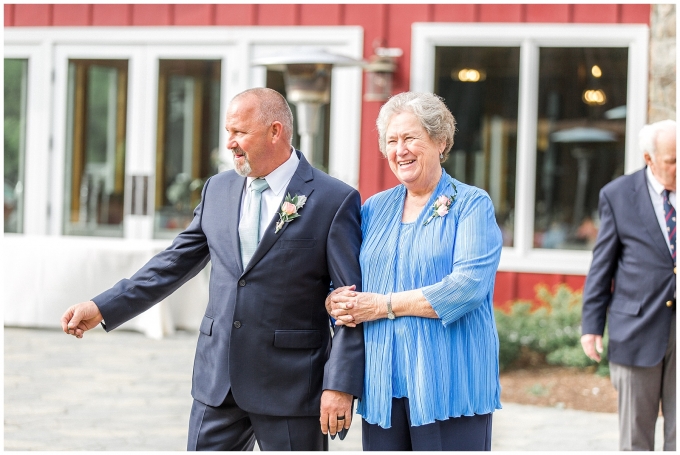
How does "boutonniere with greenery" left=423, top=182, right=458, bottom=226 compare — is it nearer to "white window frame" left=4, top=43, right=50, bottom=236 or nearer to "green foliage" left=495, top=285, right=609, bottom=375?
"green foliage" left=495, top=285, right=609, bottom=375

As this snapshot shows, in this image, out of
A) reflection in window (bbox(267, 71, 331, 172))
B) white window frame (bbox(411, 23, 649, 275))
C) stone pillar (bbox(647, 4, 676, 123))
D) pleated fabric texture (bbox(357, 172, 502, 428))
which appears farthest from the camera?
reflection in window (bbox(267, 71, 331, 172))

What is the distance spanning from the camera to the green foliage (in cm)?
717

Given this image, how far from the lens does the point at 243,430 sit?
3.13m

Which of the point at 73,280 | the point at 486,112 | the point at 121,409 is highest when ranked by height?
the point at 486,112

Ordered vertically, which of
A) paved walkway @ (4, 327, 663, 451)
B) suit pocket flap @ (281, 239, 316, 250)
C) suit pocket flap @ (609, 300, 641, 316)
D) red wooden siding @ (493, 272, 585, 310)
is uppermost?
suit pocket flap @ (281, 239, 316, 250)

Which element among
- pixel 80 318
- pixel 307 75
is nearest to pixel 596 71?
pixel 307 75

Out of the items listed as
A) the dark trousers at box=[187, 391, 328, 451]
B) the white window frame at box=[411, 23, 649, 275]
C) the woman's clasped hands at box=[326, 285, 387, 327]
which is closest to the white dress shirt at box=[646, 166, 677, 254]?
the woman's clasped hands at box=[326, 285, 387, 327]

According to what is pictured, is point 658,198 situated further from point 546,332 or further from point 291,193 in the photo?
point 546,332

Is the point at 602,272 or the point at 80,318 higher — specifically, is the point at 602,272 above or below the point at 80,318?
above

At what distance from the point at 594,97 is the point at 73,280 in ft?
16.8

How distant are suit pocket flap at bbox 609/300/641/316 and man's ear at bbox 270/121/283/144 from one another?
1.86m

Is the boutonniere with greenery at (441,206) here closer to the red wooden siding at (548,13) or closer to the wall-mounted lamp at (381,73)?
the wall-mounted lamp at (381,73)

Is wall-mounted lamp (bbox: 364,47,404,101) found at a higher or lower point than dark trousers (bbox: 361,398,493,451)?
higher

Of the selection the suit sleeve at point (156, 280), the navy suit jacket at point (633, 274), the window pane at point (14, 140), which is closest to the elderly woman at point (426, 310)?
the suit sleeve at point (156, 280)
